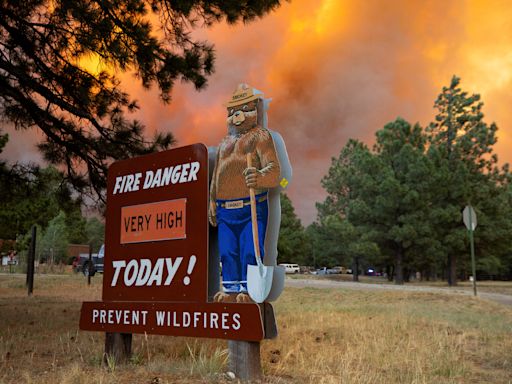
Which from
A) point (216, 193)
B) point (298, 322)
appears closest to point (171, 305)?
point (216, 193)

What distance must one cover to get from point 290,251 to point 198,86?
122 ft

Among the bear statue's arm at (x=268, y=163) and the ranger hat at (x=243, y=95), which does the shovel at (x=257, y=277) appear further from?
the ranger hat at (x=243, y=95)

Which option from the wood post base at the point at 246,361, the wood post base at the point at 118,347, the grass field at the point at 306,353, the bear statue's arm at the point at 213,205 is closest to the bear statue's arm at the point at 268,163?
the bear statue's arm at the point at 213,205

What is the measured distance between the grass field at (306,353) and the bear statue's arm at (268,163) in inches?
69.8

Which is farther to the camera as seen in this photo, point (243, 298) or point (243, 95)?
point (243, 95)

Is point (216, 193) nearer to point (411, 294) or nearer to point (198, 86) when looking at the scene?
point (198, 86)

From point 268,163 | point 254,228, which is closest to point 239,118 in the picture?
point 268,163

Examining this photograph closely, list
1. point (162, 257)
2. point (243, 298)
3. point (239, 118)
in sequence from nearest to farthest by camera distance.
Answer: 1. point (243, 298)
2. point (239, 118)
3. point (162, 257)

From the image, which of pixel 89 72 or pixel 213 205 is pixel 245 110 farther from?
pixel 89 72

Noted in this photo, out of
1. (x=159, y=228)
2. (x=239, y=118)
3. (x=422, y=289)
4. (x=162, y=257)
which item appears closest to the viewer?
(x=239, y=118)

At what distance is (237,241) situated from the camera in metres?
4.81

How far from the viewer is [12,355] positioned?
19.1 ft

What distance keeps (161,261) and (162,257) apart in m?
0.04

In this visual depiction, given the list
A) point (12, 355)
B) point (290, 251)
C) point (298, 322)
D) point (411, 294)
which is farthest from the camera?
point (290, 251)
